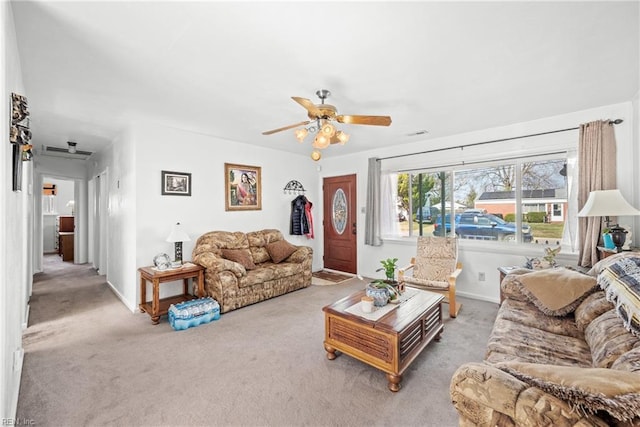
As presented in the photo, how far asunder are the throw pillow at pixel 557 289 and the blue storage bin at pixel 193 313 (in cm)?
319

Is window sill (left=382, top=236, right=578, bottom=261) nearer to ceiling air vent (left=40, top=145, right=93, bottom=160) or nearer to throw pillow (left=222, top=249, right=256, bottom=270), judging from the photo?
throw pillow (left=222, top=249, right=256, bottom=270)

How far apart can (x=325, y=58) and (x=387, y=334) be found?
2133 mm

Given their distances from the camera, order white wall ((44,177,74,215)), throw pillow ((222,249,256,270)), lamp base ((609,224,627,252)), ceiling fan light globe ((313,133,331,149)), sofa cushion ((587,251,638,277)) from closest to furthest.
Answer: sofa cushion ((587,251,638,277)) < ceiling fan light globe ((313,133,331,149)) < lamp base ((609,224,627,252)) < throw pillow ((222,249,256,270)) < white wall ((44,177,74,215))

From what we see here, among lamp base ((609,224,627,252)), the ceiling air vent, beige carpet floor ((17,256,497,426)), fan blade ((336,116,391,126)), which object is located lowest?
beige carpet floor ((17,256,497,426))

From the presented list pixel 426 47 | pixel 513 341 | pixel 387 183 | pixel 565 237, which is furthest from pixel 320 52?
pixel 565 237

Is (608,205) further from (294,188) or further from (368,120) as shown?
(294,188)

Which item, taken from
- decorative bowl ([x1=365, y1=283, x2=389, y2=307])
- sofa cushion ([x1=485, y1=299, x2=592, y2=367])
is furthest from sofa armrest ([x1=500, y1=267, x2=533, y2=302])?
decorative bowl ([x1=365, y1=283, x2=389, y2=307])

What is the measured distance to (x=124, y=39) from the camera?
6.17 feet

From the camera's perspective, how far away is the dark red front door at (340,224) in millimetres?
5551

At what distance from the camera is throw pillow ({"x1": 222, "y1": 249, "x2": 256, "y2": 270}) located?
4051mm

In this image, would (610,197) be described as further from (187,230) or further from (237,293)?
(187,230)

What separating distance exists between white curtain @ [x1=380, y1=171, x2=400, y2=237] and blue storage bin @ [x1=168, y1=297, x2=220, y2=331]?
309 cm

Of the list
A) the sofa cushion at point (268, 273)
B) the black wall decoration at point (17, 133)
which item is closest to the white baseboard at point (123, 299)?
the sofa cushion at point (268, 273)

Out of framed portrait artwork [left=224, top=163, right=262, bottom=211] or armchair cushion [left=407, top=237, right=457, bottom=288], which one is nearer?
armchair cushion [left=407, top=237, right=457, bottom=288]
